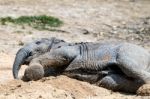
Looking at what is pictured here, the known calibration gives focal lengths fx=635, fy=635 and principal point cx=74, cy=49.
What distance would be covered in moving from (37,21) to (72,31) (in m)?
1.00

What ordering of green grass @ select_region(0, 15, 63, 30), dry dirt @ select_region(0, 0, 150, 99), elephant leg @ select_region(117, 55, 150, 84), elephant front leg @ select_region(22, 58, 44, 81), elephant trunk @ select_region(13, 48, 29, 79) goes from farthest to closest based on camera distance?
green grass @ select_region(0, 15, 63, 30) → elephant trunk @ select_region(13, 48, 29, 79) → elephant front leg @ select_region(22, 58, 44, 81) → elephant leg @ select_region(117, 55, 150, 84) → dry dirt @ select_region(0, 0, 150, 99)

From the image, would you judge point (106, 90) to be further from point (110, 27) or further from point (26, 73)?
point (110, 27)

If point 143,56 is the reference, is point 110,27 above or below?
below

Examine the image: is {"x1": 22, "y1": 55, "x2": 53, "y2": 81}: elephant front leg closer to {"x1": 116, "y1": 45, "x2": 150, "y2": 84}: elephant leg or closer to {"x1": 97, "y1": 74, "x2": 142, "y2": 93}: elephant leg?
{"x1": 97, "y1": 74, "x2": 142, "y2": 93}: elephant leg

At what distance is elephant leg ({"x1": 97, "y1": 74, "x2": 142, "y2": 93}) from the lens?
8430mm

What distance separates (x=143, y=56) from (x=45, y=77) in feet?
4.48

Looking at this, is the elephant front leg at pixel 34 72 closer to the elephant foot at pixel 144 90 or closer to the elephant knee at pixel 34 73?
the elephant knee at pixel 34 73

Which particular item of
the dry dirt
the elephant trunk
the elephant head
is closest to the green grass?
the dry dirt

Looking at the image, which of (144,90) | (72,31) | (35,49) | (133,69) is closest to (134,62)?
(133,69)

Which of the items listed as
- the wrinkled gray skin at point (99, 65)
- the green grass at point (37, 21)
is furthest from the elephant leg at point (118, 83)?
the green grass at point (37, 21)

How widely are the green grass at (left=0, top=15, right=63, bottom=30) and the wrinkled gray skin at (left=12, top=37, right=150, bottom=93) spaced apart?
16.8 ft

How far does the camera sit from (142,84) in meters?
8.38

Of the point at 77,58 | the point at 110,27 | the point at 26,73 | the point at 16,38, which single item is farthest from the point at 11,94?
the point at 110,27

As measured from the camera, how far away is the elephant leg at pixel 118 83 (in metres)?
8.43
